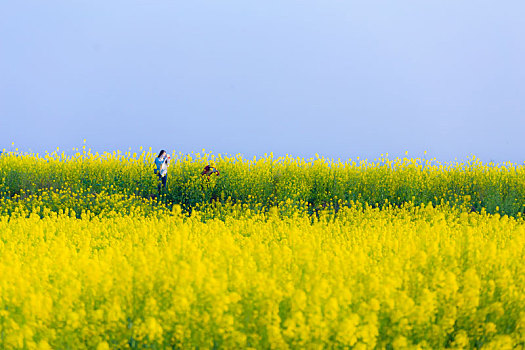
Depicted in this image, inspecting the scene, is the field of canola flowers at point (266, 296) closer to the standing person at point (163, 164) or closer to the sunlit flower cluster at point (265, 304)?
the sunlit flower cluster at point (265, 304)

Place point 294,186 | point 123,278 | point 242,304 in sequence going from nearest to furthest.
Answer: point 242,304
point 123,278
point 294,186

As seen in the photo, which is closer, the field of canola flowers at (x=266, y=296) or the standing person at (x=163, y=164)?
the field of canola flowers at (x=266, y=296)

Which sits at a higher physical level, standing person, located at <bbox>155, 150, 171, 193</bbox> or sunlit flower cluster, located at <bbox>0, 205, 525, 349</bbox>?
standing person, located at <bbox>155, 150, 171, 193</bbox>

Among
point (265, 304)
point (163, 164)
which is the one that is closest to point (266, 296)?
point (265, 304)

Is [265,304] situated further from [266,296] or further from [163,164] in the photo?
[163,164]

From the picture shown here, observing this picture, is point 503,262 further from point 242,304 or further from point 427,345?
point 242,304

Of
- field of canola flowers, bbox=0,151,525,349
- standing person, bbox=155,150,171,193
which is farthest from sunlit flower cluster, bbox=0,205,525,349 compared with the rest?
standing person, bbox=155,150,171,193

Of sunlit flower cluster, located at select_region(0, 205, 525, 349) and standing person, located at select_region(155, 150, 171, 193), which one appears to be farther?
standing person, located at select_region(155, 150, 171, 193)

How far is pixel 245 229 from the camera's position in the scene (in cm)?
661

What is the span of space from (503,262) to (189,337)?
2494 millimetres

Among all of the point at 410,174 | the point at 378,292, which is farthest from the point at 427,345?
the point at 410,174

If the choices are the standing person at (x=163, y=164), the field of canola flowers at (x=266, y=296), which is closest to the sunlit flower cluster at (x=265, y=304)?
the field of canola flowers at (x=266, y=296)

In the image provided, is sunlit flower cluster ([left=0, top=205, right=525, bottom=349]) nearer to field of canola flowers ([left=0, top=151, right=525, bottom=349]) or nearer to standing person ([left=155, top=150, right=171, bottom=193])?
field of canola flowers ([left=0, top=151, right=525, bottom=349])

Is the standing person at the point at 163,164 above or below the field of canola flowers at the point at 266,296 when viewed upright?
above
